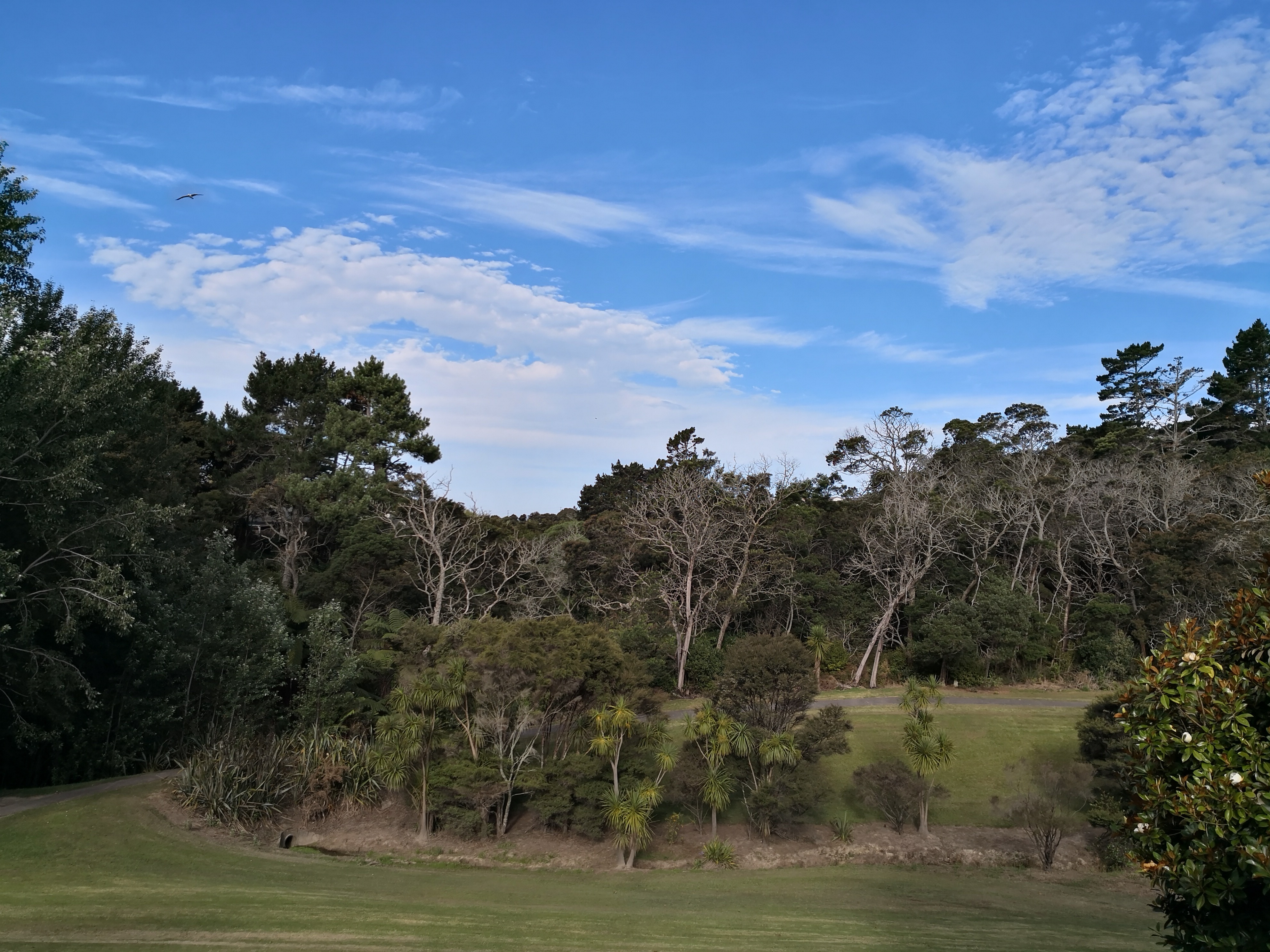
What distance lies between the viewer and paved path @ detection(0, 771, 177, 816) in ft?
53.2

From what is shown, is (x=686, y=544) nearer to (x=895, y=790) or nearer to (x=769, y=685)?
(x=769, y=685)

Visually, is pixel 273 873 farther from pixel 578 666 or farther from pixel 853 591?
pixel 853 591

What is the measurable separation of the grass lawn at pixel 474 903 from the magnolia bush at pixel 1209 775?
18.8 feet

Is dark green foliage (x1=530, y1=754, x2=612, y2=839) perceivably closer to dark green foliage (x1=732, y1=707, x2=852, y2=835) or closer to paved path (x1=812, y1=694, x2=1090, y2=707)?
dark green foliage (x1=732, y1=707, x2=852, y2=835)

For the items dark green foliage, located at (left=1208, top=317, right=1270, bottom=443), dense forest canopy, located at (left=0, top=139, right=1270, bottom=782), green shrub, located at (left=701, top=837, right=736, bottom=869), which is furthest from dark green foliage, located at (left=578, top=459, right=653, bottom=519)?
dark green foliage, located at (left=1208, top=317, right=1270, bottom=443)

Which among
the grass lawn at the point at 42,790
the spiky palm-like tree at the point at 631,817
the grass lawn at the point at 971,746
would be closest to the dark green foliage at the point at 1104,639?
the grass lawn at the point at 971,746

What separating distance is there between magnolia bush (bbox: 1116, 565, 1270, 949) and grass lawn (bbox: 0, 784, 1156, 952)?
226 inches

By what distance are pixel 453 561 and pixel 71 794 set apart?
15886 millimetres

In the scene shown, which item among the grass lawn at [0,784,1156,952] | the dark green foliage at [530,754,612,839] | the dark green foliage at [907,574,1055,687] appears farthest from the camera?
the dark green foliage at [907,574,1055,687]

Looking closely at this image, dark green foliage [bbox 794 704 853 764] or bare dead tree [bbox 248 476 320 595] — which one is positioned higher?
bare dead tree [bbox 248 476 320 595]

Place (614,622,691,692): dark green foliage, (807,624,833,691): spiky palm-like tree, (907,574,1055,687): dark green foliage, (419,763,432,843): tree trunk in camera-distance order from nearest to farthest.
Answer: (419,763,432,843): tree trunk
(614,622,691,692): dark green foliage
(807,624,833,691): spiky palm-like tree
(907,574,1055,687): dark green foliage

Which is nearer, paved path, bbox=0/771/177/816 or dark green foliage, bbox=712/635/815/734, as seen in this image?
paved path, bbox=0/771/177/816

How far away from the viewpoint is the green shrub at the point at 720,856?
1681 cm

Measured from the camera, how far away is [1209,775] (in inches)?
172
